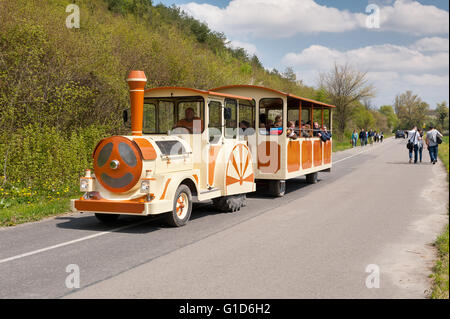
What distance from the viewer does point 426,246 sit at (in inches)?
260

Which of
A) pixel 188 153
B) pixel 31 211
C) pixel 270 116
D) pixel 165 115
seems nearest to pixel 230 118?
pixel 165 115

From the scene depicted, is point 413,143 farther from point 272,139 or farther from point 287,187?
point 272,139

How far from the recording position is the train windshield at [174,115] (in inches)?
356

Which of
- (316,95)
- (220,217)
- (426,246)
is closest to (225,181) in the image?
(220,217)

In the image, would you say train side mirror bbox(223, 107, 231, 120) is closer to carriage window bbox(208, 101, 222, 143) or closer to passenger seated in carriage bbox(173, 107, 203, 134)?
carriage window bbox(208, 101, 222, 143)

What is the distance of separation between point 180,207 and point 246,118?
3933mm

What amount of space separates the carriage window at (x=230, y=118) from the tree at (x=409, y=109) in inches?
4644

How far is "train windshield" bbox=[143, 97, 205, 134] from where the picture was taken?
9.03m

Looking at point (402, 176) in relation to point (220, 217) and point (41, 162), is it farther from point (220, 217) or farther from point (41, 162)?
point (41, 162)

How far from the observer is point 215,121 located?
30.2 feet

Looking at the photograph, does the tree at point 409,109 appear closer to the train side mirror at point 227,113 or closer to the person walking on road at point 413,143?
the person walking on road at point 413,143

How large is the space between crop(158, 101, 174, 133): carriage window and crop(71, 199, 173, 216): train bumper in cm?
217

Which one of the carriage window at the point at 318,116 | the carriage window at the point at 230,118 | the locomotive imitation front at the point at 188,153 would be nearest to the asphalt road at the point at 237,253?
the locomotive imitation front at the point at 188,153
